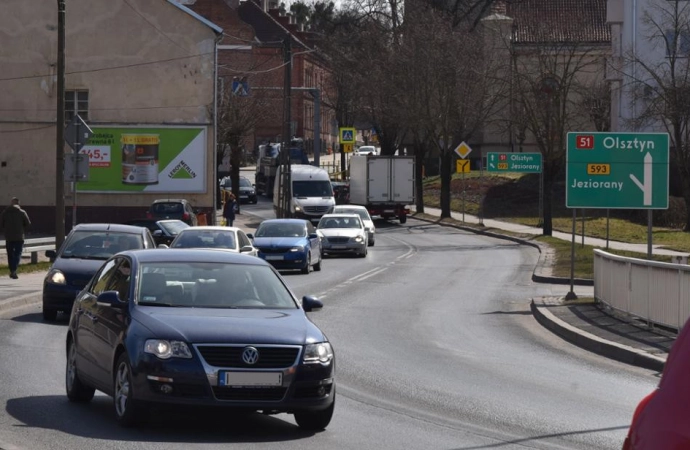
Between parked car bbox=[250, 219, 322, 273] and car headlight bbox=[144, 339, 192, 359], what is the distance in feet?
73.7

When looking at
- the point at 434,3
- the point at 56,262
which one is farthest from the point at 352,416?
the point at 434,3

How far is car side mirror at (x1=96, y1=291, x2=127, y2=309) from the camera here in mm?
10219

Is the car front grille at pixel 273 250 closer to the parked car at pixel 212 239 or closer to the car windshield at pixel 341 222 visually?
the parked car at pixel 212 239

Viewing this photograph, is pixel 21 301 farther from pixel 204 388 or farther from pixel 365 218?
pixel 365 218

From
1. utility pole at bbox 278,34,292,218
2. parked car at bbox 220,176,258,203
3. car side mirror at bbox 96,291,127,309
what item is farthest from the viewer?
parked car at bbox 220,176,258,203

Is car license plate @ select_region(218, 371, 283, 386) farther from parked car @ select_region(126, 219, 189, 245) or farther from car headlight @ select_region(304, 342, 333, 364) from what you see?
parked car @ select_region(126, 219, 189, 245)

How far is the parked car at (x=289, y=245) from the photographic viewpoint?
32688 millimetres

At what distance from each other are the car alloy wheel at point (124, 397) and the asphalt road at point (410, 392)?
0.12 m

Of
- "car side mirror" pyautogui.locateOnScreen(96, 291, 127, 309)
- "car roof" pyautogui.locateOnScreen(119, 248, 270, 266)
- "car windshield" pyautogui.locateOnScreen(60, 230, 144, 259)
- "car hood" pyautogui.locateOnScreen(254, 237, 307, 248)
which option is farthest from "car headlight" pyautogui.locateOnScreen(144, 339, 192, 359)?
"car hood" pyautogui.locateOnScreen(254, 237, 307, 248)

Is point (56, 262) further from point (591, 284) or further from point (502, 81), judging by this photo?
point (502, 81)

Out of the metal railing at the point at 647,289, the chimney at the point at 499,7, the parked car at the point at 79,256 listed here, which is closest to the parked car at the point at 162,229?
the parked car at the point at 79,256

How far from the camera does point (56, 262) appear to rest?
2047cm

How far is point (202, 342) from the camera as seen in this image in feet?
30.9

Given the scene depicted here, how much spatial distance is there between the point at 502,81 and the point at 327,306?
101ft
